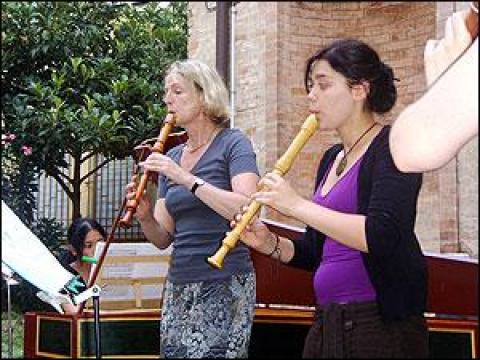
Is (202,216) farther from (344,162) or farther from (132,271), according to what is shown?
(132,271)

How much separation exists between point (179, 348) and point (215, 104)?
2.11 feet

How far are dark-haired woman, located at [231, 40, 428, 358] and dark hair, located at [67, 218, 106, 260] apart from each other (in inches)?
52.3

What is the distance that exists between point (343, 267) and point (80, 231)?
5.04 ft

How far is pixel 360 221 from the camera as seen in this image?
1.58 meters

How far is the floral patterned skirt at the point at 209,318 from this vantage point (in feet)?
6.48

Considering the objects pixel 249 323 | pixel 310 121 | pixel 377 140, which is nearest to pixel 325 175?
pixel 310 121

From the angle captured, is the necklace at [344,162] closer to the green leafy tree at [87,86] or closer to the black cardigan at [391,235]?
the black cardigan at [391,235]

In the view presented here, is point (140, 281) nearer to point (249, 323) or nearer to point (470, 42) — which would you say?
point (249, 323)

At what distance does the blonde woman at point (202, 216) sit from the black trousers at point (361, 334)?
33 centimetres

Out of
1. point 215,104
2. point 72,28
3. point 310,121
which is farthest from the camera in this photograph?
point 72,28

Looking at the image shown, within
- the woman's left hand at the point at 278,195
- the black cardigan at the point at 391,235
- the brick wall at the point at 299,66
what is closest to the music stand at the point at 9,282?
the woman's left hand at the point at 278,195

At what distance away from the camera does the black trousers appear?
149 centimetres

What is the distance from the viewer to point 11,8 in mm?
2438

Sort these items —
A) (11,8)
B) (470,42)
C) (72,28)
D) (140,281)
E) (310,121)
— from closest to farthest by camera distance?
(470,42)
(310,121)
(11,8)
(72,28)
(140,281)
